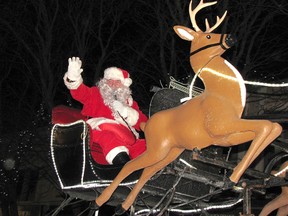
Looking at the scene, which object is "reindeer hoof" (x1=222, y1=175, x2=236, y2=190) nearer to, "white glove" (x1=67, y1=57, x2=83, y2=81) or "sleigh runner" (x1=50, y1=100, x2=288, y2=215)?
"sleigh runner" (x1=50, y1=100, x2=288, y2=215)

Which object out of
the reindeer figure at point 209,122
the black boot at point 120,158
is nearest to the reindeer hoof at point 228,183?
the reindeer figure at point 209,122

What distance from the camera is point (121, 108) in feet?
13.6

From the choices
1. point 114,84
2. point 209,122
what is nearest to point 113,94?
point 114,84

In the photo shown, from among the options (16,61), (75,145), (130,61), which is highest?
(16,61)

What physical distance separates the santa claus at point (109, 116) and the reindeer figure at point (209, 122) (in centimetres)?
60

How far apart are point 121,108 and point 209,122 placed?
1289 millimetres

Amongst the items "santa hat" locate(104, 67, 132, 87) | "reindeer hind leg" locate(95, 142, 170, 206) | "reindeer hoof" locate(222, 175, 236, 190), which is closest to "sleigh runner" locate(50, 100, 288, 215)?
"reindeer hind leg" locate(95, 142, 170, 206)

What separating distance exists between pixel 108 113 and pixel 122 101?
0.18 m

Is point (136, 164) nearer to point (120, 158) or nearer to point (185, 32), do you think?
point (120, 158)

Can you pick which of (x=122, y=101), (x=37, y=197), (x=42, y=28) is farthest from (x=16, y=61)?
(x=122, y=101)

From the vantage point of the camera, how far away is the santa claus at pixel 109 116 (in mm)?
4012

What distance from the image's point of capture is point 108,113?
4387mm

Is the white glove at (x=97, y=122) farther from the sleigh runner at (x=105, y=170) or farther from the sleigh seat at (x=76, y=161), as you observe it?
the sleigh runner at (x=105, y=170)

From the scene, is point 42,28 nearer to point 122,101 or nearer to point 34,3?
point 34,3
